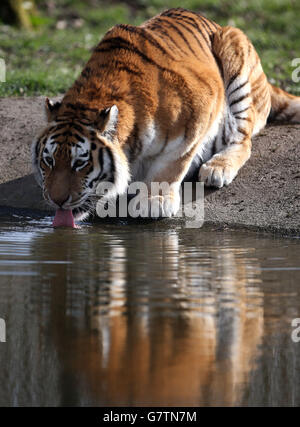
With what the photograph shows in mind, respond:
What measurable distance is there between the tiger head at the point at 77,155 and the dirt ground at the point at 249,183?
0.68 meters

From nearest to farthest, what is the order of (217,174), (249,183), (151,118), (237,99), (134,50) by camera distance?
(151,118) < (134,50) < (217,174) < (249,183) < (237,99)

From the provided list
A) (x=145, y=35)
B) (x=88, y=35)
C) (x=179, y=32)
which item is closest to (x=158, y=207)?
(x=145, y=35)

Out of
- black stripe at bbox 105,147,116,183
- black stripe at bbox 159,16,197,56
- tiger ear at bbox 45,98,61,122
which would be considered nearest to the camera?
black stripe at bbox 105,147,116,183

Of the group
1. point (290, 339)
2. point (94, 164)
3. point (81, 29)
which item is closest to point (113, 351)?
point (290, 339)

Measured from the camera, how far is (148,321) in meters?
3.37

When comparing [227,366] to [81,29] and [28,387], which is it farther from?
[81,29]

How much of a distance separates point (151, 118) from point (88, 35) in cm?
674

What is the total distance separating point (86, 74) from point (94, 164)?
0.67 meters

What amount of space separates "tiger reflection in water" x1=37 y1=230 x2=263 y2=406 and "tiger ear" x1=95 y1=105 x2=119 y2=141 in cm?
98

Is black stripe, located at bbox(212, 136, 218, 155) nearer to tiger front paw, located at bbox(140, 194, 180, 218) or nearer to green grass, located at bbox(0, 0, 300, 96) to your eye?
tiger front paw, located at bbox(140, 194, 180, 218)

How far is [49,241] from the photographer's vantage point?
5012 mm

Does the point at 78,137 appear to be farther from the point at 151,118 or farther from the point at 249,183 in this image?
the point at 249,183

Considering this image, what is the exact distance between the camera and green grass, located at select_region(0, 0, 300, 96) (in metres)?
9.24

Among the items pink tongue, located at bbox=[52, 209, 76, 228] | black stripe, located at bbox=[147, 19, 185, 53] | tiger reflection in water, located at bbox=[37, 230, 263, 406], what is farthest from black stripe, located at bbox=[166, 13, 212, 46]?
tiger reflection in water, located at bbox=[37, 230, 263, 406]
